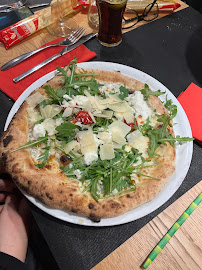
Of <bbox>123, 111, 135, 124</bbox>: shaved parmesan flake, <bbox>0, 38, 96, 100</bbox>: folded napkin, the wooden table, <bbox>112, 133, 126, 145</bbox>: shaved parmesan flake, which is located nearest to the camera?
<bbox>112, 133, 126, 145</bbox>: shaved parmesan flake

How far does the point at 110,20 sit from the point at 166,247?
6.25 feet

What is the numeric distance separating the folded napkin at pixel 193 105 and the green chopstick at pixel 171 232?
48 centimetres

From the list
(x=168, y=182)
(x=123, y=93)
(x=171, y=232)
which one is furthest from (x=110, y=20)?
(x=171, y=232)

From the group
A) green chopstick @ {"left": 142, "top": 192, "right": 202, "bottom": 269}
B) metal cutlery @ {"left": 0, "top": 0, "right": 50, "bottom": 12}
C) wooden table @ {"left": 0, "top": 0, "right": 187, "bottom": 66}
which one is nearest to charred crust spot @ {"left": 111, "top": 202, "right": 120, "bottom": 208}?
green chopstick @ {"left": 142, "top": 192, "right": 202, "bottom": 269}

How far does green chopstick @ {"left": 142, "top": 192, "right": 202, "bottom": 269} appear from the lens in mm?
1304

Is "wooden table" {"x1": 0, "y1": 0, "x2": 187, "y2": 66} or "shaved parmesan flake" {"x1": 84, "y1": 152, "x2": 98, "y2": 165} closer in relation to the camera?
"shaved parmesan flake" {"x1": 84, "y1": 152, "x2": 98, "y2": 165}

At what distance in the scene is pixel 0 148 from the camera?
145cm

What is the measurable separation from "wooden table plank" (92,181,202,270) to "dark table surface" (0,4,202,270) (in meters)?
0.04

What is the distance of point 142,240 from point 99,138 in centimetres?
69

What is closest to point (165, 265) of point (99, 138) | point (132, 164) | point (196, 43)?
point (132, 164)

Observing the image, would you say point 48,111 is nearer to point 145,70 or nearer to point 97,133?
point 97,133

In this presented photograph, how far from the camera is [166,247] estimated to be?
1377 mm

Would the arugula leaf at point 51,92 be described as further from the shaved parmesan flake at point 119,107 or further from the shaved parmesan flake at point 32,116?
the shaved parmesan flake at point 119,107

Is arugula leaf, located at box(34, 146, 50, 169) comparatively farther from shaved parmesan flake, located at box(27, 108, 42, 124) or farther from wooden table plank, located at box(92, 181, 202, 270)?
wooden table plank, located at box(92, 181, 202, 270)
